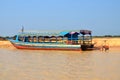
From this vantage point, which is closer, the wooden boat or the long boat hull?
the long boat hull

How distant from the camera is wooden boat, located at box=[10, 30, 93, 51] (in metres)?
32.9

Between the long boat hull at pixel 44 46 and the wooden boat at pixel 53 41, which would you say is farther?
the wooden boat at pixel 53 41

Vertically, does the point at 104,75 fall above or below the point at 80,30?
below

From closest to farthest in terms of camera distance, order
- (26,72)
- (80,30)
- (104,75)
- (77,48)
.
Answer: (104,75), (26,72), (77,48), (80,30)

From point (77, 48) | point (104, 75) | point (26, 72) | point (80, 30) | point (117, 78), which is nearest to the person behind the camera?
point (117, 78)

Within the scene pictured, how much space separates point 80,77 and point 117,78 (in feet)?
5.17

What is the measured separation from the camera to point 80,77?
13609mm

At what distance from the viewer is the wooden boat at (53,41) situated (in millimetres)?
32938

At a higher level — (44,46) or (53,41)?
(53,41)

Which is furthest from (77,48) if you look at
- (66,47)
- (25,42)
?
(25,42)

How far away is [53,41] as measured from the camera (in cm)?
3634

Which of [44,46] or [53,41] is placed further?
[53,41]

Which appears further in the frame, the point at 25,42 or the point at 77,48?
the point at 25,42

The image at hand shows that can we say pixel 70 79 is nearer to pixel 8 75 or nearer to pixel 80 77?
pixel 80 77
